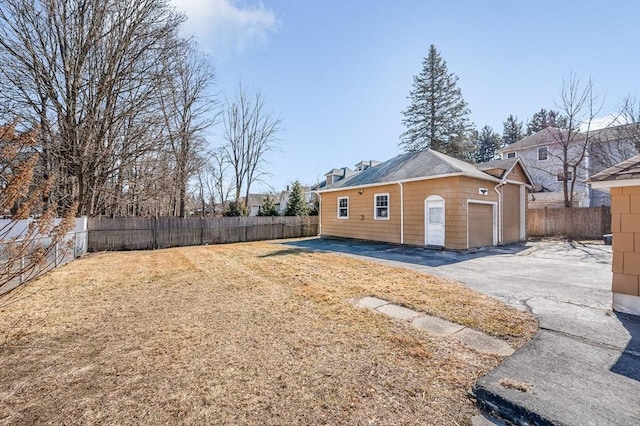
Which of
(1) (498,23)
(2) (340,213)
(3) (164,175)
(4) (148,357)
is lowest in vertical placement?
(4) (148,357)

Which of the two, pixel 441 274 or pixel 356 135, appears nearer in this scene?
pixel 441 274

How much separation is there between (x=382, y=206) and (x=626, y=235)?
926cm

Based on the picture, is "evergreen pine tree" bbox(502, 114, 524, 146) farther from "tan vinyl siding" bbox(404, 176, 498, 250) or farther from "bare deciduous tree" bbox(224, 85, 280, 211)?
"tan vinyl siding" bbox(404, 176, 498, 250)

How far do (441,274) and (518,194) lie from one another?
9.78 meters

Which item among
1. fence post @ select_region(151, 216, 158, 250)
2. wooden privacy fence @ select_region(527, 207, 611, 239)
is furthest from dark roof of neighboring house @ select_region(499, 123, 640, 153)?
fence post @ select_region(151, 216, 158, 250)

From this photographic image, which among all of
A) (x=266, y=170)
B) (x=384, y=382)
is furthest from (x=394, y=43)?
(x=266, y=170)

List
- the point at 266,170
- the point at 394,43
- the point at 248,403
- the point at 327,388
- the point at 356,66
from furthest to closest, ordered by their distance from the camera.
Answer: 1. the point at 266,170
2. the point at 356,66
3. the point at 394,43
4. the point at 327,388
5. the point at 248,403

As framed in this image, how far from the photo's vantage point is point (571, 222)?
15016 millimetres

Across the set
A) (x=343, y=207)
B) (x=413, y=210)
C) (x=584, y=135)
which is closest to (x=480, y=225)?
(x=413, y=210)

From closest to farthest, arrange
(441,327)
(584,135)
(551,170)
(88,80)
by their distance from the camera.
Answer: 1. (441,327)
2. (88,80)
3. (584,135)
4. (551,170)

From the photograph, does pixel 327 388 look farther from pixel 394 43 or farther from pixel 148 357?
pixel 394 43

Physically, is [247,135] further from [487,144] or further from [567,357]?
[487,144]

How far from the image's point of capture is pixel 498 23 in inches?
344

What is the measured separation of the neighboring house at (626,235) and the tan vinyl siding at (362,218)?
26.8ft
